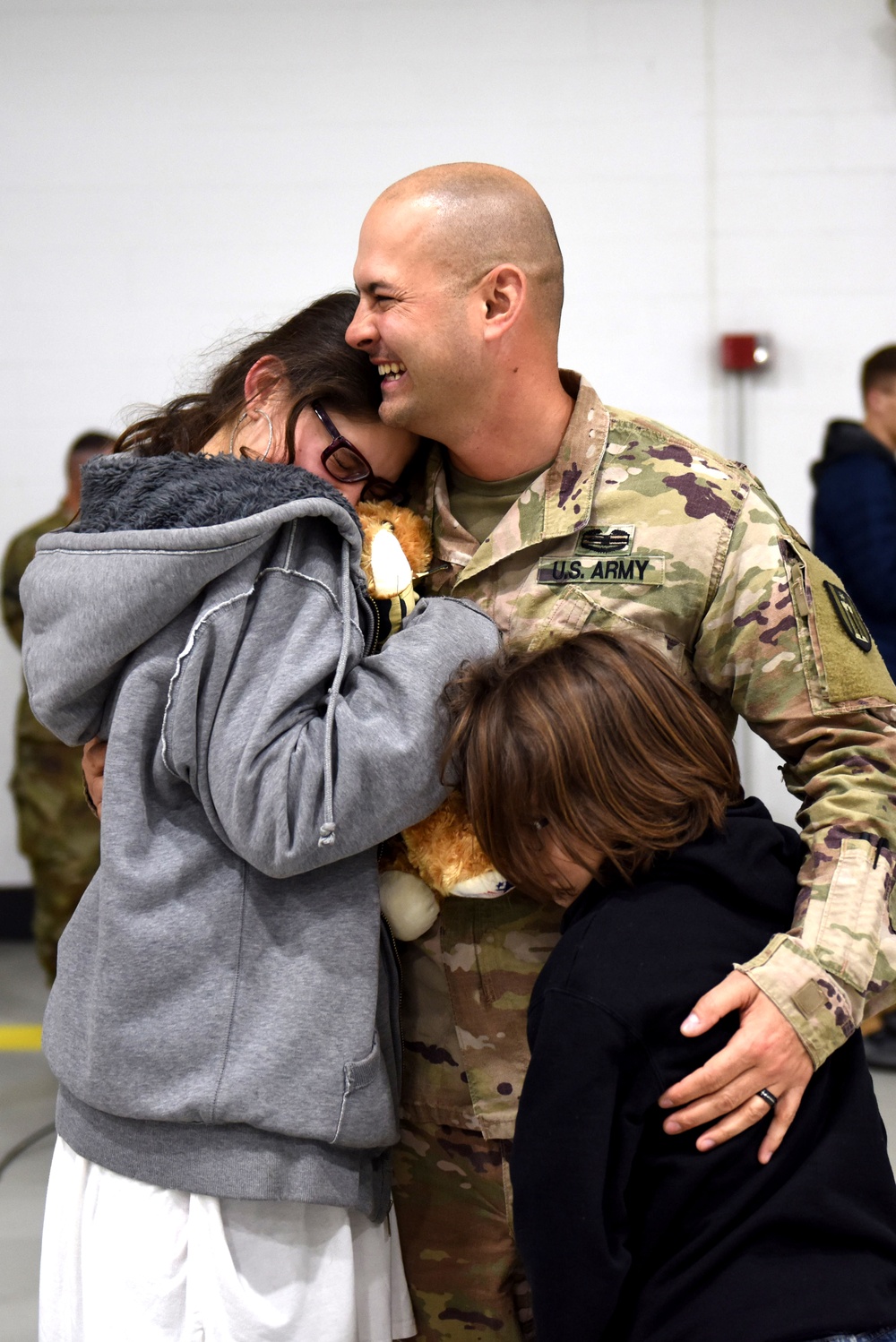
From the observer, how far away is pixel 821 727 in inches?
54.3

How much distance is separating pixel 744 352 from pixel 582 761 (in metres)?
3.87

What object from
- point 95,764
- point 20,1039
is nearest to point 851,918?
point 95,764

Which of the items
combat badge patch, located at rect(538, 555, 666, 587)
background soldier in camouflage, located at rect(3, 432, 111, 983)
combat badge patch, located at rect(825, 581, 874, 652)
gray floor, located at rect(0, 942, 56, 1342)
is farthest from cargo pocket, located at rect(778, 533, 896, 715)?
background soldier in camouflage, located at rect(3, 432, 111, 983)

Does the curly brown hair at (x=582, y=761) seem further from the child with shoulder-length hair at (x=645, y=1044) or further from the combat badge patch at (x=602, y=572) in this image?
the combat badge patch at (x=602, y=572)

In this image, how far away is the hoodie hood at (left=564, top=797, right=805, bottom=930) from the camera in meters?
1.19

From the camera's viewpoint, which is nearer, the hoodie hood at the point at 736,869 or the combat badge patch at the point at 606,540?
the hoodie hood at the point at 736,869

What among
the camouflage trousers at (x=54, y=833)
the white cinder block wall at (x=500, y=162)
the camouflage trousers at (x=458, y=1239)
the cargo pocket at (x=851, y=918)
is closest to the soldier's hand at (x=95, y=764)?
the camouflage trousers at (x=458, y=1239)

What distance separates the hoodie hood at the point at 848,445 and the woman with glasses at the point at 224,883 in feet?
8.78

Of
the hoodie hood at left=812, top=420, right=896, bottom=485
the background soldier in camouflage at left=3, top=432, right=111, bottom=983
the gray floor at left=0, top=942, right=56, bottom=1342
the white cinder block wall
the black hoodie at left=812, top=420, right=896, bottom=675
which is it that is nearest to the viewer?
the gray floor at left=0, top=942, right=56, bottom=1342

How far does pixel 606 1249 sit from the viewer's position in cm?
107

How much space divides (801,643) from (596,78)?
392 cm

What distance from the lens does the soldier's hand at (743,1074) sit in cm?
111

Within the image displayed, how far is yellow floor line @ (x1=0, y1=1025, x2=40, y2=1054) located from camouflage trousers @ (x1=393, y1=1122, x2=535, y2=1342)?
2.91 m

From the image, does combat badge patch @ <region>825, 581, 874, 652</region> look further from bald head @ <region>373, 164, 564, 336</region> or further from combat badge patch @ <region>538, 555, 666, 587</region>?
bald head @ <region>373, 164, 564, 336</region>
